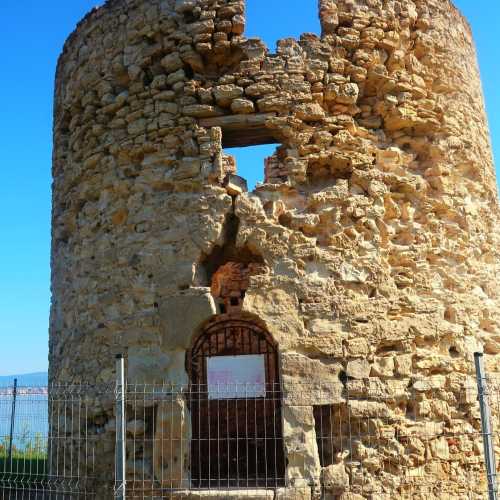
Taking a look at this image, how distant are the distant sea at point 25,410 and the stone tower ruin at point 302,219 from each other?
18.4 inches

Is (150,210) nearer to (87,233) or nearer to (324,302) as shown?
(87,233)

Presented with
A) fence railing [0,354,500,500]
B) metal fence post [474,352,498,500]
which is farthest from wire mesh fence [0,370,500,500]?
metal fence post [474,352,498,500]

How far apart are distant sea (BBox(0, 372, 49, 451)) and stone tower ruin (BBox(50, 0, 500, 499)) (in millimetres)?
467

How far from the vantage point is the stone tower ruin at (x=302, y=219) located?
20.0ft

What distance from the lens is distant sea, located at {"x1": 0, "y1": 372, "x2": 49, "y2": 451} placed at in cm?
644

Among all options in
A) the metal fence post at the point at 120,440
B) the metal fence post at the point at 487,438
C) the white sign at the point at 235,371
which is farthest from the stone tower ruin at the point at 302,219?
the metal fence post at the point at 487,438

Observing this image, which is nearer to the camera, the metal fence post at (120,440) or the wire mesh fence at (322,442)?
the metal fence post at (120,440)

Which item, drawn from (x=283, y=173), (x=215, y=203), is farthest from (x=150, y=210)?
(x=283, y=173)

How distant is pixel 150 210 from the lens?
6.62 metres

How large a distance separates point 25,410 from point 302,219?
11.5 ft

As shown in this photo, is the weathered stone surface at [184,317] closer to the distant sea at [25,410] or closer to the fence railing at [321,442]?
the fence railing at [321,442]

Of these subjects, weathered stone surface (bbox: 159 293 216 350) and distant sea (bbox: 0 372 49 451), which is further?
distant sea (bbox: 0 372 49 451)

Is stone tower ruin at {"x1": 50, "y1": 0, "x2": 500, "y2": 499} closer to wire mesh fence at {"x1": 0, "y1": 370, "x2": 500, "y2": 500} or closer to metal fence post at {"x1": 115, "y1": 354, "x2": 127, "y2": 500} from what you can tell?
wire mesh fence at {"x1": 0, "y1": 370, "x2": 500, "y2": 500}

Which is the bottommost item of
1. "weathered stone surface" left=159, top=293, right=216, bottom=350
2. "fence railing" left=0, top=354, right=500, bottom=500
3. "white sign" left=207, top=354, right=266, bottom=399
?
"fence railing" left=0, top=354, right=500, bottom=500
